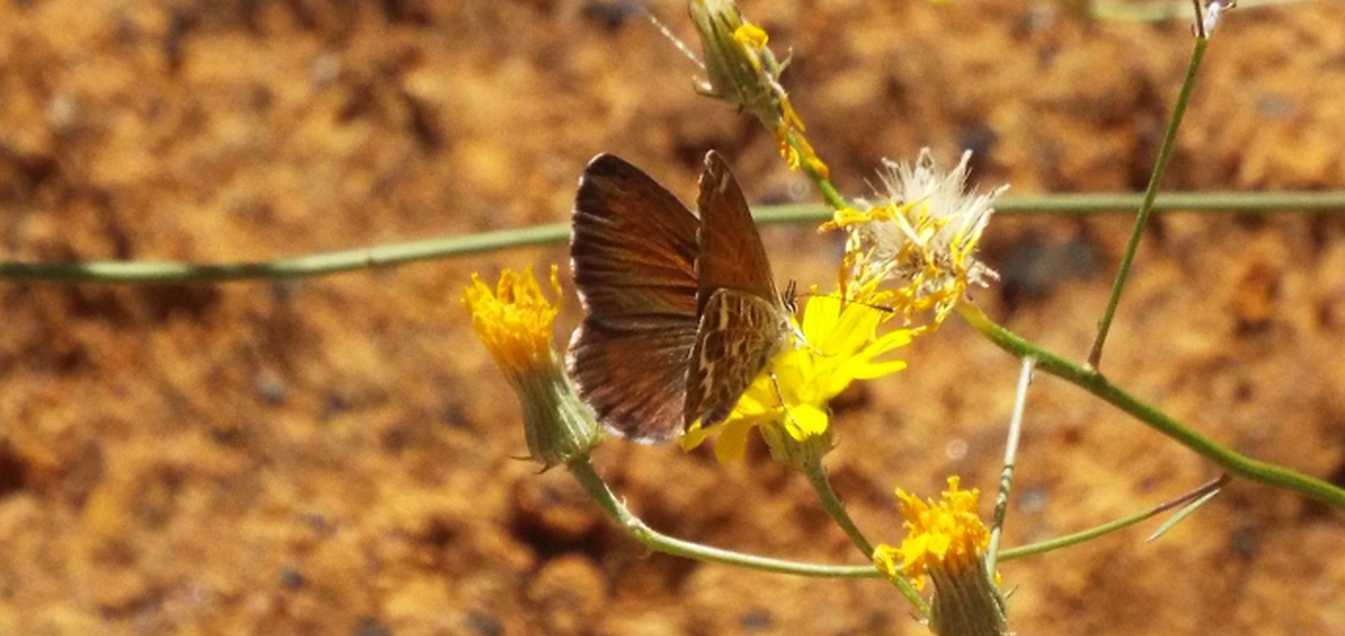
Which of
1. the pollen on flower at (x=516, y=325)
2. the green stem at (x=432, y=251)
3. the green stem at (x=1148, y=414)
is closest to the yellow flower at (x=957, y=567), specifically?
the green stem at (x=1148, y=414)

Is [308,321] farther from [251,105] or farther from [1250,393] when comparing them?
[1250,393]

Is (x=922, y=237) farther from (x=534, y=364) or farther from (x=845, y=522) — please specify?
(x=534, y=364)

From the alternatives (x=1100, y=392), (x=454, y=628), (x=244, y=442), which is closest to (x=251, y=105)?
(x=244, y=442)

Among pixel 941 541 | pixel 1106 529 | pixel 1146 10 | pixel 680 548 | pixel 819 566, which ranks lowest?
pixel 680 548

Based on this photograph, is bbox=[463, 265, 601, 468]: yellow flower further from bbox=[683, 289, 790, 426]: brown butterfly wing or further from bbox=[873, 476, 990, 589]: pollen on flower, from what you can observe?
bbox=[873, 476, 990, 589]: pollen on flower

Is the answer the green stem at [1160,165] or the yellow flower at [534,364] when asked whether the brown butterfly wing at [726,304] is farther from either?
the green stem at [1160,165]

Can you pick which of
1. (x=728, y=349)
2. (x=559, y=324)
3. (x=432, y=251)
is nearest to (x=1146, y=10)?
(x=559, y=324)
